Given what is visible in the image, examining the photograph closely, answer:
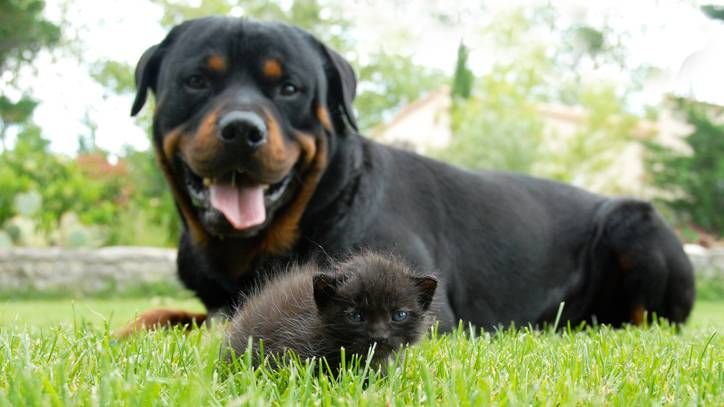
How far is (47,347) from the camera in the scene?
2.51 m

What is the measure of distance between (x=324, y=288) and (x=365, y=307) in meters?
0.13

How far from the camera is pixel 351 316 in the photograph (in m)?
2.19

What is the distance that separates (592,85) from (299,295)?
27037mm

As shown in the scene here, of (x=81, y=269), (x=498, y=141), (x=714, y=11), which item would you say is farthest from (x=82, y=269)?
(x=498, y=141)

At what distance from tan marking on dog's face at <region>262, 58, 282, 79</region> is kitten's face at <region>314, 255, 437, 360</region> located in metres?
1.72

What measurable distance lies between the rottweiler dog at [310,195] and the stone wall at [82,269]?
18.6 feet

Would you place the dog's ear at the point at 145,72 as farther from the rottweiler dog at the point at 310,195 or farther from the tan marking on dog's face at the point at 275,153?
the tan marking on dog's face at the point at 275,153

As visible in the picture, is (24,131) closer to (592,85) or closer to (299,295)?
(299,295)

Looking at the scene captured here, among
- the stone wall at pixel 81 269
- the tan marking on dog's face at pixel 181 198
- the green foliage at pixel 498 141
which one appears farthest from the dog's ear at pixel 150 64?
the green foliage at pixel 498 141

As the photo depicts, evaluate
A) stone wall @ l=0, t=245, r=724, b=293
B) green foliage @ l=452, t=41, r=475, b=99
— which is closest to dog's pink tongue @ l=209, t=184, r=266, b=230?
stone wall @ l=0, t=245, r=724, b=293

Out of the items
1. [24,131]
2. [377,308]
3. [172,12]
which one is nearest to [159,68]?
[377,308]

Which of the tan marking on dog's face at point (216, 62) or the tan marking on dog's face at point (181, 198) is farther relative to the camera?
the tan marking on dog's face at point (181, 198)

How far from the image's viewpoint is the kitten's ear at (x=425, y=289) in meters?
2.35

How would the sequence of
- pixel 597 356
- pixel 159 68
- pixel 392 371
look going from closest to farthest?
pixel 392 371 < pixel 597 356 < pixel 159 68
